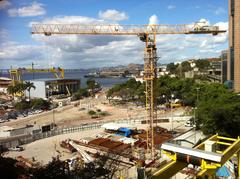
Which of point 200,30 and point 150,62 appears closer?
point 150,62

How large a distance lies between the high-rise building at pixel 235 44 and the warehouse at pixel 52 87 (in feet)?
120

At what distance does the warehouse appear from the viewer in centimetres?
5688

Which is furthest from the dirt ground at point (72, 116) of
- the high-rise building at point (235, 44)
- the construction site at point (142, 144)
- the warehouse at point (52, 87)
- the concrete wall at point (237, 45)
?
the warehouse at point (52, 87)

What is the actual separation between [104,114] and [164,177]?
30.6 m

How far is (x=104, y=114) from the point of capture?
122 feet

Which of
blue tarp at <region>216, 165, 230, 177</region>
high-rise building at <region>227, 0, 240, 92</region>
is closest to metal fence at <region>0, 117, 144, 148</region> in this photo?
high-rise building at <region>227, 0, 240, 92</region>

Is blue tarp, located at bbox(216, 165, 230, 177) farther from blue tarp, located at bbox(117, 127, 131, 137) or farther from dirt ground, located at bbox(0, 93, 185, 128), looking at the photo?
dirt ground, located at bbox(0, 93, 185, 128)

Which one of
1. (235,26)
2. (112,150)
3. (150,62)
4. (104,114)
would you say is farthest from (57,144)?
(235,26)

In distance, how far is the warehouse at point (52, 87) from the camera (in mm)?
56875

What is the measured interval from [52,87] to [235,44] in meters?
40.0

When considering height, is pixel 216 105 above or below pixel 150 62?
below

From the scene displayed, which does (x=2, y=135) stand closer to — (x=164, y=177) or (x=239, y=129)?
(x=239, y=129)

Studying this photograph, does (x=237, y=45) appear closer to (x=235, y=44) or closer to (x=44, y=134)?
(x=235, y=44)

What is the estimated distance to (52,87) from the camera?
60469mm
